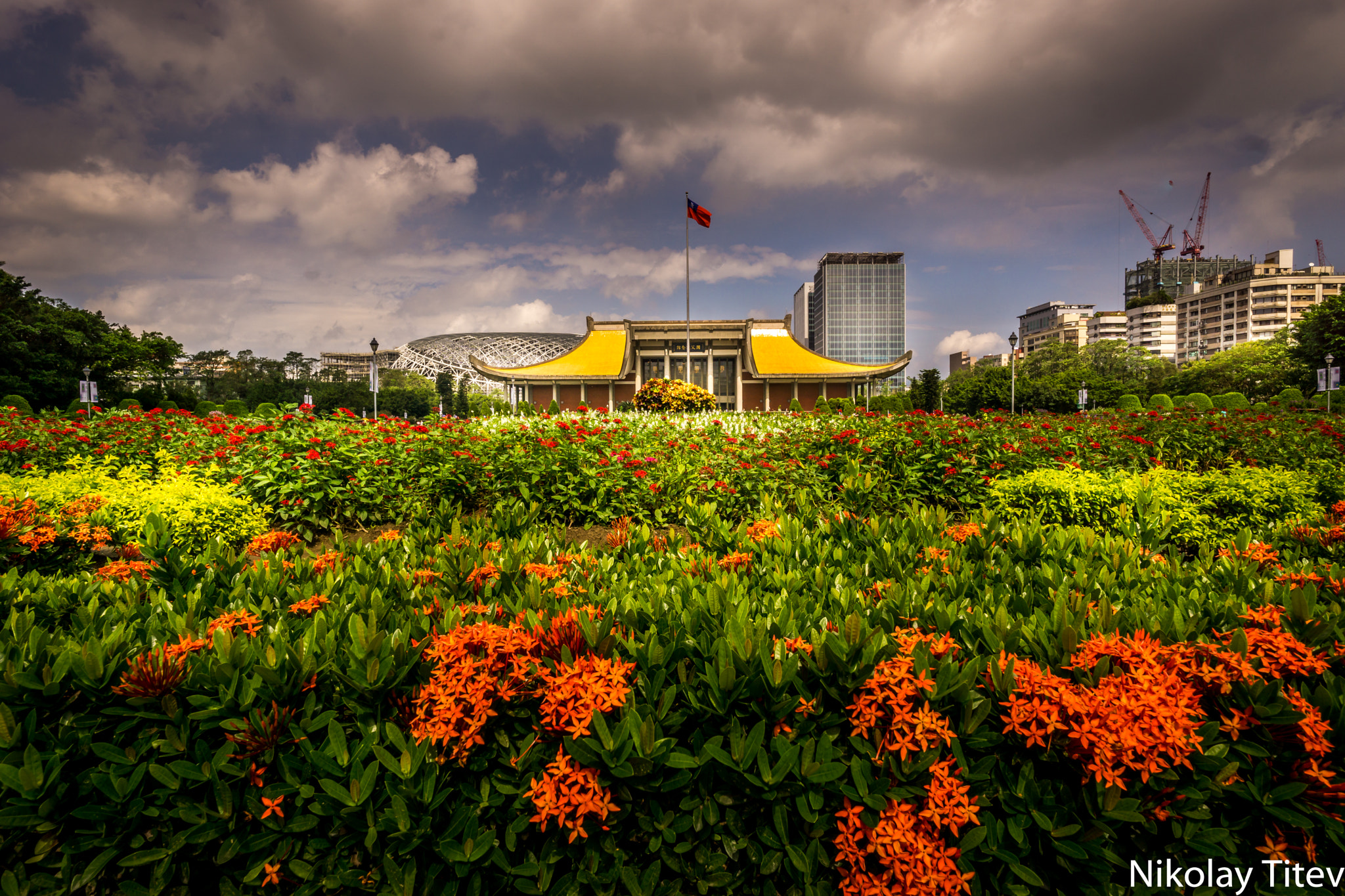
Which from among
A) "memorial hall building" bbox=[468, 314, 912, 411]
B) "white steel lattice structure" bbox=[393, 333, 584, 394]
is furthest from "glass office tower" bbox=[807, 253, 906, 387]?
"memorial hall building" bbox=[468, 314, 912, 411]

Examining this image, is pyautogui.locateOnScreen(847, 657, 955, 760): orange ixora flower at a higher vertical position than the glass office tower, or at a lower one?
lower

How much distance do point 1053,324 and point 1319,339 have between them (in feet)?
382

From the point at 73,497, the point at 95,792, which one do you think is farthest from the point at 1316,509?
the point at 73,497

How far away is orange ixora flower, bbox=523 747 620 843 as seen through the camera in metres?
1.22

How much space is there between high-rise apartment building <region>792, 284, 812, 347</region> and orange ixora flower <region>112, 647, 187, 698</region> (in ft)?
445

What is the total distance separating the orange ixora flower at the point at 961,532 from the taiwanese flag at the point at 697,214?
895 inches

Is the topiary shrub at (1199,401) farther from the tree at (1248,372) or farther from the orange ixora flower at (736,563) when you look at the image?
the orange ixora flower at (736,563)

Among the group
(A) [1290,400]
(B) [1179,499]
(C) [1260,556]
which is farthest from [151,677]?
(A) [1290,400]

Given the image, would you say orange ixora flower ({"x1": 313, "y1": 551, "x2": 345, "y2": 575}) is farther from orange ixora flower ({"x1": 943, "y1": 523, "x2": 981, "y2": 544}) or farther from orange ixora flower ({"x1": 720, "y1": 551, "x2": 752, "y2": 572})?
orange ixora flower ({"x1": 943, "y1": 523, "x2": 981, "y2": 544})

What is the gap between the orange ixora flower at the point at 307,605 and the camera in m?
1.88

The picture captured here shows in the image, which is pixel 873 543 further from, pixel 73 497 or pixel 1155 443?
Result: pixel 1155 443

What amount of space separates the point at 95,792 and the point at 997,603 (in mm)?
2653

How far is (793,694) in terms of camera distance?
1470 mm

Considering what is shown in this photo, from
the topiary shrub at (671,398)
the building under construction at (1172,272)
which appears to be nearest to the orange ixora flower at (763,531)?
the topiary shrub at (671,398)
